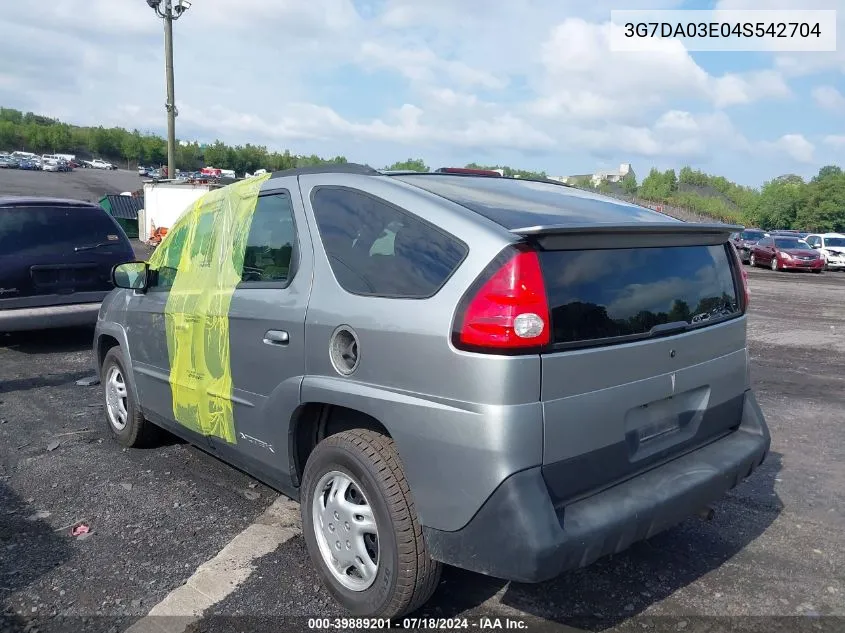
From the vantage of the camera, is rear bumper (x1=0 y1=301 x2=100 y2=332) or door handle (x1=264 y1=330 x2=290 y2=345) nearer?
door handle (x1=264 y1=330 x2=290 y2=345)

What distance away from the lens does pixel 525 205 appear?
9.95 feet

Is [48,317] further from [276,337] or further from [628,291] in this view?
[628,291]

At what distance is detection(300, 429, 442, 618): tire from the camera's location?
2.64 meters

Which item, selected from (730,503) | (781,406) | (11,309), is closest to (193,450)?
(730,503)

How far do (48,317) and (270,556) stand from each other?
5.75m

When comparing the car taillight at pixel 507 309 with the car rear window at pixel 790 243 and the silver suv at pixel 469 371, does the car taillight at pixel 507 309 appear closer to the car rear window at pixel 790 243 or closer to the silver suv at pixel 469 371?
the silver suv at pixel 469 371

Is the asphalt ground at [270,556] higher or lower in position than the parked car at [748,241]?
lower

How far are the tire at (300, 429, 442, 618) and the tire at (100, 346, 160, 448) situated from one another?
7.72ft

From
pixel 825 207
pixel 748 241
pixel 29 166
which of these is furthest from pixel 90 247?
pixel 29 166

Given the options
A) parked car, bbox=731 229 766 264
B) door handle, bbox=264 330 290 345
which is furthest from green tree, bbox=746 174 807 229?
door handle, bbox=264 330 290 345

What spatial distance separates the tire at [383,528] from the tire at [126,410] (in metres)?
2.35

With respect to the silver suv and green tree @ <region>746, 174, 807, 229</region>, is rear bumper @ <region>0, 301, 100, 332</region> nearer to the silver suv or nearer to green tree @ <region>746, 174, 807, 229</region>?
the silver suv

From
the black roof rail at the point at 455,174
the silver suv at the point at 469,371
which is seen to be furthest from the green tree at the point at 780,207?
the silver suv at the point at 469,371

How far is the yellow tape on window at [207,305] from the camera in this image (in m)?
3.68
